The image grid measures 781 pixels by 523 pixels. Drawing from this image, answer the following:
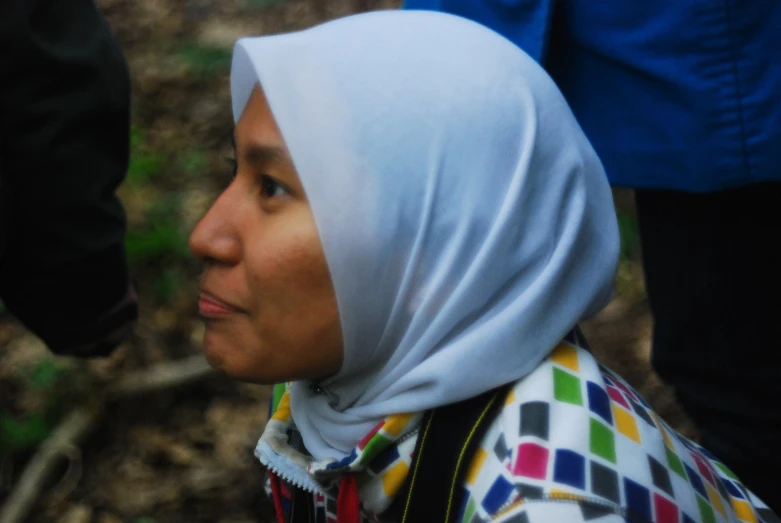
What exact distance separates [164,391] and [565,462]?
1.91 meters

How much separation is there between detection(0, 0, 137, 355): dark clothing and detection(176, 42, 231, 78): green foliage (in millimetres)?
2355

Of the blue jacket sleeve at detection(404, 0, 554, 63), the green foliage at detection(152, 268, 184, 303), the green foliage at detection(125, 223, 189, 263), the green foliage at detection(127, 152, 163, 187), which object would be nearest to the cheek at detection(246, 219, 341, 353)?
the blue jacket sleeve at detection(404, 0, 554, 63)

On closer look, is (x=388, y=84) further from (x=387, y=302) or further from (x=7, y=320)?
(x=7, y=320)

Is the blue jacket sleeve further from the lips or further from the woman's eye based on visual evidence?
the lips

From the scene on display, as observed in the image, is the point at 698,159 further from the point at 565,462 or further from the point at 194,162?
the point at 194,162

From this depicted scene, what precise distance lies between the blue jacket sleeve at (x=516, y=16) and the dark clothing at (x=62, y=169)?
70 centimetres

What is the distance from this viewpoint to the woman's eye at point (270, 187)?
130 centimetres

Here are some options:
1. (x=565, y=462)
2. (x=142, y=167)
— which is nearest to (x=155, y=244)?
(x=142, y=167)

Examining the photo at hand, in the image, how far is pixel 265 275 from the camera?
127 centimetres

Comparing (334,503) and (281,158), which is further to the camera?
(334,503)

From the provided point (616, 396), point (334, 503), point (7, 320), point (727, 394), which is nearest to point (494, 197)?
point (616, 396)

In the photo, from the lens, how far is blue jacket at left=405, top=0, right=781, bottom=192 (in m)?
1.60

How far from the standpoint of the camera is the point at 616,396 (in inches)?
53.6

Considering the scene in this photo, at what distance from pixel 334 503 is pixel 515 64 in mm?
728
